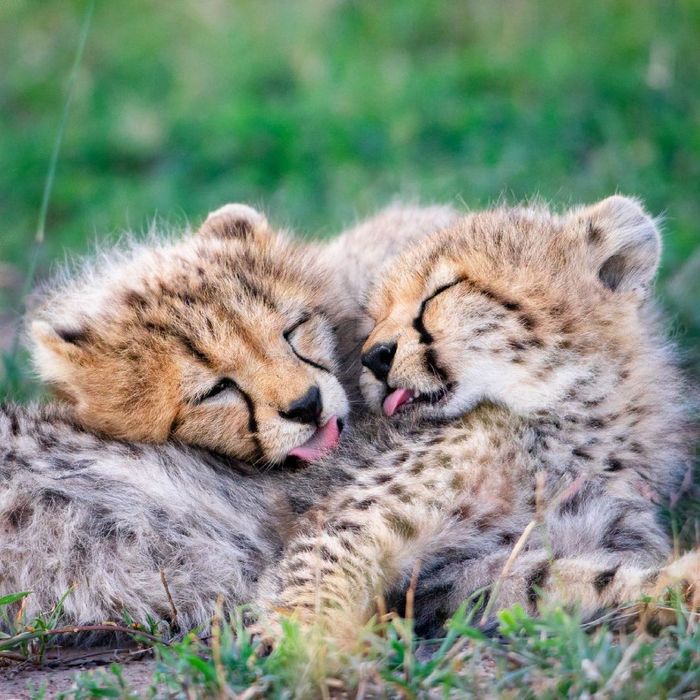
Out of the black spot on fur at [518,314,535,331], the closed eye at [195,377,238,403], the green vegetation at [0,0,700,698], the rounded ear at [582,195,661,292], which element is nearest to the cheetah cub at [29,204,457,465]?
the closed eye at [195,377,238,403]

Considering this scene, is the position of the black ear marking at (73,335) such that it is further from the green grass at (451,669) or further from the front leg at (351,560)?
the green grass at (451,669)

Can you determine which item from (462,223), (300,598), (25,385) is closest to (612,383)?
(462,223)

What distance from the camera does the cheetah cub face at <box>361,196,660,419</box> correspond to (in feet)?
11.3

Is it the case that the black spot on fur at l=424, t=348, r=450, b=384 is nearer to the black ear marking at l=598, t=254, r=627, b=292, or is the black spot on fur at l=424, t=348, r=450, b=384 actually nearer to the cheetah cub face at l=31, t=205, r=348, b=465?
the cheetah cub face at l=31, t=205, r=348, b=465

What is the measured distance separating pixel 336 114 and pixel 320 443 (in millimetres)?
4320

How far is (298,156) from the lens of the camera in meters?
7.02

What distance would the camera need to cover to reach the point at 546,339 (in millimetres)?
3436

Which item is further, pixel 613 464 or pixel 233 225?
pixel 233 225

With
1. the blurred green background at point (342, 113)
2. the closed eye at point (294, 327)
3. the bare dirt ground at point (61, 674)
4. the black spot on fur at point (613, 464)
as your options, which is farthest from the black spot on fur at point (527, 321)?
the blurred green background at point (342, 113)

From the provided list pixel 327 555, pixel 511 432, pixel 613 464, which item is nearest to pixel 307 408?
pixel 327 555

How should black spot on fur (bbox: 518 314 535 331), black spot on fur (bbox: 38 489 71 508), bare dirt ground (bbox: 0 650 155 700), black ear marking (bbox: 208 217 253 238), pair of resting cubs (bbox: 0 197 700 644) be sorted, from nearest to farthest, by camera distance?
bare dirt ground (bbox: 0 650 155 700) → pair of resting cubs (bbox: 0 197 700 644) → black spot on fur (bbox: 38 489 71 508) → black spot on fur (bbox: 518 314 535 331) → black ear marking (bbox: 208 217 253 238)

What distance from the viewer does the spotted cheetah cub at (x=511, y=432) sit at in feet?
10.1

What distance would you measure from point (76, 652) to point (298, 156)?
4.47 metres

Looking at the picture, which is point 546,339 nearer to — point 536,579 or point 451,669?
point 536,579
